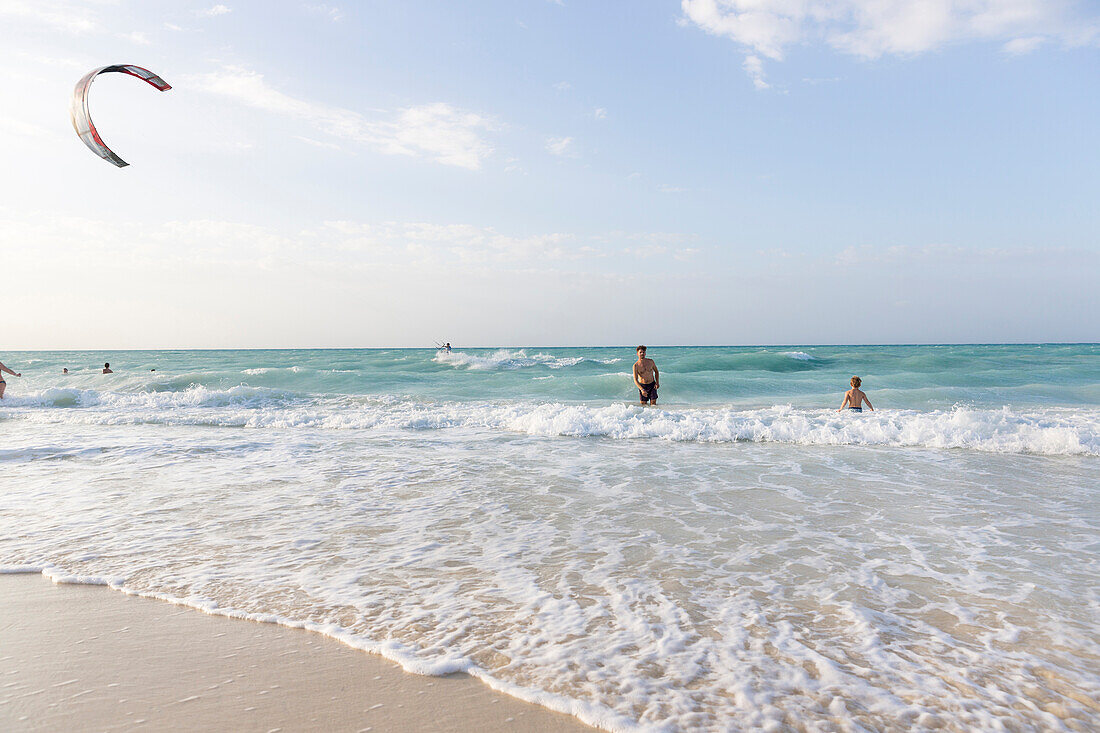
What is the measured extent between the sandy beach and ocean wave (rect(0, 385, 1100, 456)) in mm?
7946

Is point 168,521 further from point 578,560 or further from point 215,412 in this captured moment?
point 215,412

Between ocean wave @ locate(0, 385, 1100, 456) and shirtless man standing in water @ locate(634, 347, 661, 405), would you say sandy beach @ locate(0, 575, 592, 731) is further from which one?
shirtless man standing in water @ locate(634, 347, 661, 405)

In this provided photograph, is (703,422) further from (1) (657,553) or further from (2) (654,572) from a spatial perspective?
(2) (654,572)

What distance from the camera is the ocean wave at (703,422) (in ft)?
29.7

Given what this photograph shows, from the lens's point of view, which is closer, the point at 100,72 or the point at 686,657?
the point at 686,657

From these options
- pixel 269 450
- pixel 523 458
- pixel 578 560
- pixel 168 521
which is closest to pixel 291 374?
pixel 269 450

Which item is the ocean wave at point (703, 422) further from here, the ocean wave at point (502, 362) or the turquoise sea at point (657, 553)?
the ocean wave at point (502, 362)

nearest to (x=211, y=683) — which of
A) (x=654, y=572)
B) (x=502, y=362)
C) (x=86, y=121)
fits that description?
(x=654, y=572)

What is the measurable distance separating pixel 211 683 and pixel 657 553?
2704 mm

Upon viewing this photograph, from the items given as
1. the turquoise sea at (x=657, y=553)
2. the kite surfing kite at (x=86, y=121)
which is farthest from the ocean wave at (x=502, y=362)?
the kite surfing kite at (x=86, y=121)

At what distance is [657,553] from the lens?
4.12 metres

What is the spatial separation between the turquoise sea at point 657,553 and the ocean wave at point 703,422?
8 centimetres

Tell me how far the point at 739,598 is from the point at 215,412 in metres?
14.6

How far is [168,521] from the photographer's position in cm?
496
